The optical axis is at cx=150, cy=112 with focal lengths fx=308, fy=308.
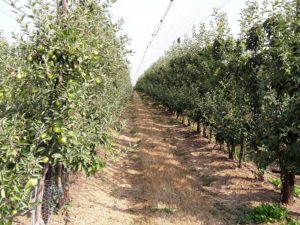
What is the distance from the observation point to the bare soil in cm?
827

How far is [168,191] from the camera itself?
10.1 meters

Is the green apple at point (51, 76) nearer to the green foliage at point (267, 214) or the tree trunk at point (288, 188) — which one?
the green foliage at point (267, 214)

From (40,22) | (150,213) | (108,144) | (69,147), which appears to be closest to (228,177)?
(150,213)

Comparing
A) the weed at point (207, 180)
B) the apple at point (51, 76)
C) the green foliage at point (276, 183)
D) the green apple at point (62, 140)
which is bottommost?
the weed at point (207, 180)

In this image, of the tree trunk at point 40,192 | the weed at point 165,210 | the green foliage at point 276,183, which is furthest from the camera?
the green foliage at point 276,183

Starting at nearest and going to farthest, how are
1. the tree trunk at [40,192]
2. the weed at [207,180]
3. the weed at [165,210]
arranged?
the tree trunk at [40,192] < the weed at [165,210] < the weed at [207,180]

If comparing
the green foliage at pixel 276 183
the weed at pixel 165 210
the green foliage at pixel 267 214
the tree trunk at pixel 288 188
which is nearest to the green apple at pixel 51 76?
the weed at pixel 165 210

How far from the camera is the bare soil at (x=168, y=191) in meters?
8.27

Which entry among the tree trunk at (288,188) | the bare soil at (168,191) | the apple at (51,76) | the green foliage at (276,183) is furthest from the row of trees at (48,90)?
the green foliage at (276,183)

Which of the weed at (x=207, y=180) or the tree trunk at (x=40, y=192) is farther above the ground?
the tree trunk at (x=40, y=192)

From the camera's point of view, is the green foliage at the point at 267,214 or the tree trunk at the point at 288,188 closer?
the green foliage at the point at 267,214

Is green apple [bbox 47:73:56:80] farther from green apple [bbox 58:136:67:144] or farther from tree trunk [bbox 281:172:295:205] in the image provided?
tree trunk [bbox 281:172:295:205]

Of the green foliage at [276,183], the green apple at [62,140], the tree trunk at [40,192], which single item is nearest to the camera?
the green apple at [62,140]

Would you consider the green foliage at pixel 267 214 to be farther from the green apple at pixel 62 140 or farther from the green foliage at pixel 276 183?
the green apple at pixel 62 140
